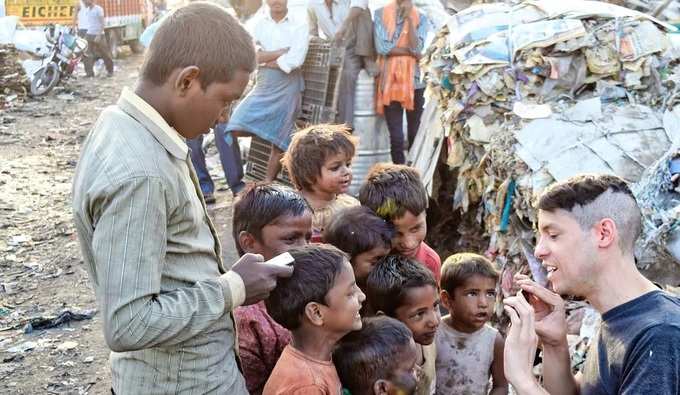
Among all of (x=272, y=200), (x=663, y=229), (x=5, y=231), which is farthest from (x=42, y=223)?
(x=663, y=229)

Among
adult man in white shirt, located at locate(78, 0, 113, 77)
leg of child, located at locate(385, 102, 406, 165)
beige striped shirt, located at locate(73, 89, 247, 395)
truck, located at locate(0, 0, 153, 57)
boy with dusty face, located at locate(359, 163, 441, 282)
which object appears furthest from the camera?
truck, located at locate(0, 0, 153, 57)

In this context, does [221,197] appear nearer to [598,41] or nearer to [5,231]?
[5,231]

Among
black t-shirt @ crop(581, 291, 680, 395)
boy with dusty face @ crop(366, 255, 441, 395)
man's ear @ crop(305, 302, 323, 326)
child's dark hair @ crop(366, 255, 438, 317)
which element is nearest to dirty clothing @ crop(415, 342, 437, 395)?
boy with dusty face @ crop(366, 255, 441, 395)

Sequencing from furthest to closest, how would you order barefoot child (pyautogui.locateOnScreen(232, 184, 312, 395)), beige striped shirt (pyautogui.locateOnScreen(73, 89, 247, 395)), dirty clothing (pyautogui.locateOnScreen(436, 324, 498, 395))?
dirty clothing (pyautogui.locateOnScreen(436, 324, 498, 395)), barefoot child (pyautogui.locateOnScreen(232, 184, 312, 395)), beige striped shirt (pyautogui.locateOnScreen(73, 89, 247, 395))

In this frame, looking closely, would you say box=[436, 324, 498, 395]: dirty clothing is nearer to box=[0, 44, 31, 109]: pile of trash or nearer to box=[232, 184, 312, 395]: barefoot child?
box=[232, 184, 312, 395]: barefoot child

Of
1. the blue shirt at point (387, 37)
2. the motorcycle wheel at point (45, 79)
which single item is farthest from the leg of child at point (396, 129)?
the motorcycle wheel at point (45, 79)

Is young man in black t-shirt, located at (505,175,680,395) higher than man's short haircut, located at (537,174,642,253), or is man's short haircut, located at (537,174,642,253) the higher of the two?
man's short haircut, located at (537,174,642,253)

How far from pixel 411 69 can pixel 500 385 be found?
4.66 m

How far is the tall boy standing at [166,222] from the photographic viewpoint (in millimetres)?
1664

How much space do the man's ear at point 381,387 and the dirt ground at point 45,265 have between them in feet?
7.57

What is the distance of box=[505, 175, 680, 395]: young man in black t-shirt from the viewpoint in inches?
74.9

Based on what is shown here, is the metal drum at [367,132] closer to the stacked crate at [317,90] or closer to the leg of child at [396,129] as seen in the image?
the leg of child at [396,129]

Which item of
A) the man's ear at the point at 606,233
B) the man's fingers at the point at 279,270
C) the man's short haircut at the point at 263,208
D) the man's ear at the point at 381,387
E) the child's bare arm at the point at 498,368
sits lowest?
the child's bare arm at the point at 498,368

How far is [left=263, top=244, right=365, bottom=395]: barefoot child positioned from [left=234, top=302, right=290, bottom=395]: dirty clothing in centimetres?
14
